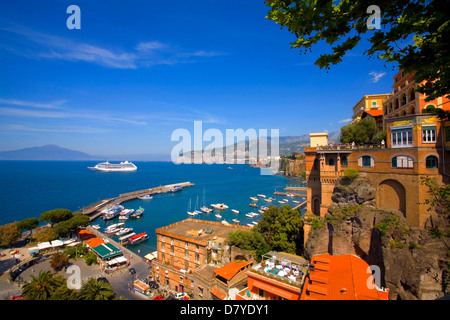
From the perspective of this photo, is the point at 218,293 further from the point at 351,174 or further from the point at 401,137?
the point at 401,137

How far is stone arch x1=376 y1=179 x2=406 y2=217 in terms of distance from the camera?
15.3m

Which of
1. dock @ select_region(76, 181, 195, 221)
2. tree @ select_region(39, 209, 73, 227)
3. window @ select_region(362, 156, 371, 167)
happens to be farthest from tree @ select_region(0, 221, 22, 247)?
window @ select_region(362, 156, 371, 167)

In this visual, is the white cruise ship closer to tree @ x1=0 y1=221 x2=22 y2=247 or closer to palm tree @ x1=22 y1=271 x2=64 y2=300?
tree @ x1=0 y1=221 x2=22 y2=247

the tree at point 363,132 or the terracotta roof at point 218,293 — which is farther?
the tree at point 363,132

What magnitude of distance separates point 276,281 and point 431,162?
Result: 1145 centimetres

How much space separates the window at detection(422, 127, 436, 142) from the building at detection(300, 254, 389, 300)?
324 inches

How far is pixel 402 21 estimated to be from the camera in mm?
3158

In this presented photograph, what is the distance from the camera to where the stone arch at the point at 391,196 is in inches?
603

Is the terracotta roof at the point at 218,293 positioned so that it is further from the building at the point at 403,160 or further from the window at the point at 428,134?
the window at the point at 428,134

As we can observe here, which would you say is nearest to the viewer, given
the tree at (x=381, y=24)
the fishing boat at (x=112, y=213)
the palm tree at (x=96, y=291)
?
the tree at (x=381, y=24)

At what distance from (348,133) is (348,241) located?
11881 millimetres

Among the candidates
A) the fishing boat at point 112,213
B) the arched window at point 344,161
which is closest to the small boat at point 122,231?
the fishing boat at point 112,213
